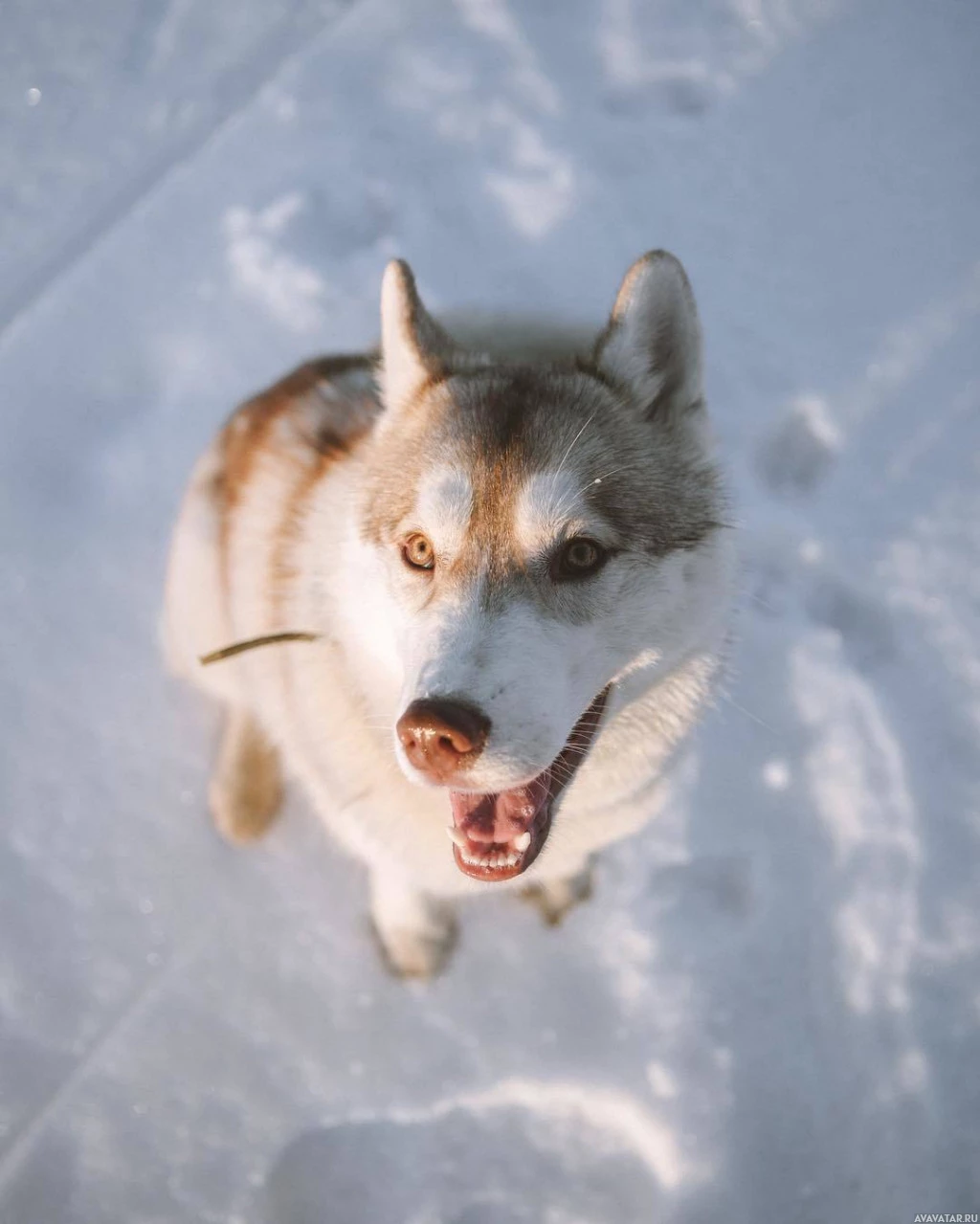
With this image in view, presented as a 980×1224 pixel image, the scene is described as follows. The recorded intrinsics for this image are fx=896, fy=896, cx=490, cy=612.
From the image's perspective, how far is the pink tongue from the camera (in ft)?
6.18

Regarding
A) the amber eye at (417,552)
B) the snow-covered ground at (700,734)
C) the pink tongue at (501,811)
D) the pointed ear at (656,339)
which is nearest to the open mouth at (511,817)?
the pink tongue at (501,811)

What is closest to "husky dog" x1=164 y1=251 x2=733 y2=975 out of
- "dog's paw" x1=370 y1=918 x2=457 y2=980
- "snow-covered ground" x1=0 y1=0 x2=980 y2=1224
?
"dog's paw" x1=370 y1=918 x2=457 y2=980

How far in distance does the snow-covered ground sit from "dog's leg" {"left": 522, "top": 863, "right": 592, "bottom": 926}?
0.05 metres

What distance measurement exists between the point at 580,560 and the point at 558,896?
153 centimetres

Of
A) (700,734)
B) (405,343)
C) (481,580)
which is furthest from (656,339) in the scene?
(700,734)

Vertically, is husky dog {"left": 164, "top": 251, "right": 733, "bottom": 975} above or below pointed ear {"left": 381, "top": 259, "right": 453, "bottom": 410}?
below

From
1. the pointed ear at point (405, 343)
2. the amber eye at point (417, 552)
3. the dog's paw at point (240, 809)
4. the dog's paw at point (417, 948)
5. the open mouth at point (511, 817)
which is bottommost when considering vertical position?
the dog's paw at point (417, 948)

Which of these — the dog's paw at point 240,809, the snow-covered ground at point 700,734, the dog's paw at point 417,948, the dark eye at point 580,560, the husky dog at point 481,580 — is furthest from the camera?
the dog's paw at point 240,809

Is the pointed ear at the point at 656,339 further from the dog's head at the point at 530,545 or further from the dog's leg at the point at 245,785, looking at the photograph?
the dog's leg at the point at 245,785

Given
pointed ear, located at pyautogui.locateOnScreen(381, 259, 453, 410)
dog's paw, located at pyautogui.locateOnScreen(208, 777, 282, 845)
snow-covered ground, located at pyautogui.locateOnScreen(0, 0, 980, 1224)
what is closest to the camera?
pointed ear, located at pyautogui.locateOnScreen(381, 259, 453, 410)

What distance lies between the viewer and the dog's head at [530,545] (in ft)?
5.33

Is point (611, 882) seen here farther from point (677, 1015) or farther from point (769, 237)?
point (769, 237)

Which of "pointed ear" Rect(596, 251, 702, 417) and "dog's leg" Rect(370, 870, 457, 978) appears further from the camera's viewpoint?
"dog's leg" Rect(370, 870, 457, 978)

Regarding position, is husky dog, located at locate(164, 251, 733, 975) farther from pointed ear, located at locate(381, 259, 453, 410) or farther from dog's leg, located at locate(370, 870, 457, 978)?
dog's leg, located at locate(370, 870, 457, 978)
